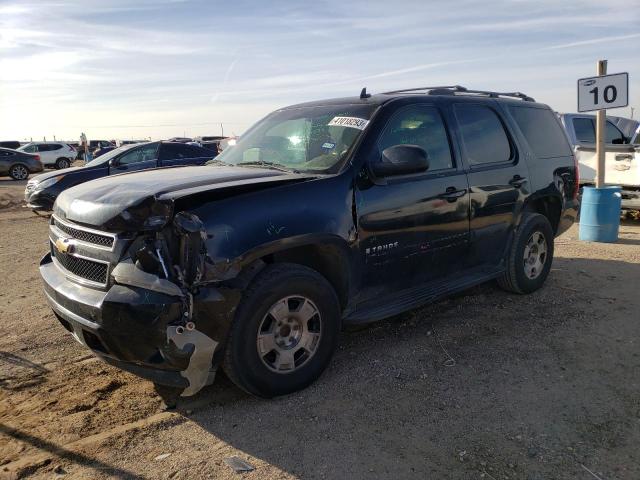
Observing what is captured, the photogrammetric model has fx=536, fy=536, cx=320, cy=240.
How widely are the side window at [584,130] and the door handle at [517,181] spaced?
746cm

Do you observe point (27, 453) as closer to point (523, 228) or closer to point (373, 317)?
point (373, 317)

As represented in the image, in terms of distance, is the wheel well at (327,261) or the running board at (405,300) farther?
the running board at (405,300)

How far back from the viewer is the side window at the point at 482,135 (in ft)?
15.7


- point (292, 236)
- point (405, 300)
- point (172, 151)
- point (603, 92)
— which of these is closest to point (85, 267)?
point (292, 236)

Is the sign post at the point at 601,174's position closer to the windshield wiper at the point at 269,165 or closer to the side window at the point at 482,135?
the side window at the point at 482,135

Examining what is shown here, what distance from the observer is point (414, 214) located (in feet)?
13.5

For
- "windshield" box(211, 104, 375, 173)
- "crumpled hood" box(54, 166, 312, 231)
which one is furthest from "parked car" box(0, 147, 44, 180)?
"crumpled hood" box(54, 166, 312, 231)

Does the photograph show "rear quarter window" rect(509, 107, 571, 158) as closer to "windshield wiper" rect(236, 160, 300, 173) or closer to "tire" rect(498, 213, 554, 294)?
"tire" rect(498, 213, 554, 294)

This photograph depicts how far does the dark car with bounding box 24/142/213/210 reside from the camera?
11.6 metres

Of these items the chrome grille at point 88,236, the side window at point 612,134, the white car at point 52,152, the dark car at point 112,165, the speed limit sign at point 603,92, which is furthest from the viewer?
the white car at point 52,152

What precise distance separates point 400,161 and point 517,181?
6.51 ft

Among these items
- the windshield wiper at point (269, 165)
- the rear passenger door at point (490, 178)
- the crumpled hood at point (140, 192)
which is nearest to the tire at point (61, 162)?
the windshield wiper at point (269, 165)

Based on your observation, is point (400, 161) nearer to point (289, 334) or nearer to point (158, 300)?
point (289, 334)

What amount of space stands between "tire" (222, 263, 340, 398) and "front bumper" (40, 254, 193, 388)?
362 millimetres
